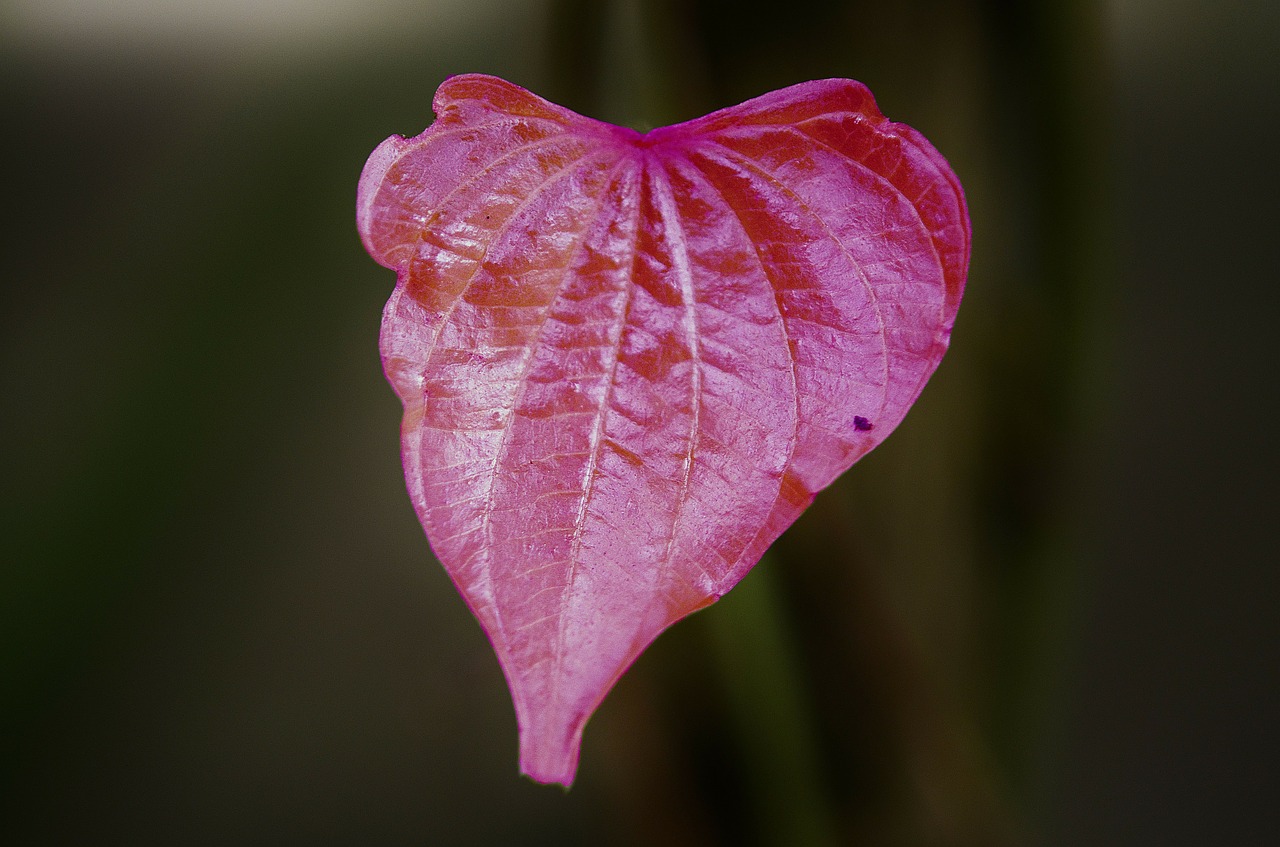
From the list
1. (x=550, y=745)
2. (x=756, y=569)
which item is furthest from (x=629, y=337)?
(x=756, y=569)

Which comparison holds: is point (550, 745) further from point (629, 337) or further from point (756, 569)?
point (756, 569)

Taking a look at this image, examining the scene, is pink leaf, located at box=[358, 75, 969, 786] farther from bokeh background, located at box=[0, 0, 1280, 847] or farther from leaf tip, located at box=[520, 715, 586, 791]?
bokeh background, located at box=[0, 0, 1280, 847]

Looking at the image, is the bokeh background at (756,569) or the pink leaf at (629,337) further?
the bokeh background at (756,569)

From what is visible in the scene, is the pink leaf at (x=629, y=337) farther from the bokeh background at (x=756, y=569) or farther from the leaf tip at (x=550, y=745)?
the bokeh background at (x=756, y=569)

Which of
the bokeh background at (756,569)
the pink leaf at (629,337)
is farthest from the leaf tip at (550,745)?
the bokeh background at (756,569)

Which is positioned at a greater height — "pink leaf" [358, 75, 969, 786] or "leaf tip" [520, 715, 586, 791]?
"pink leaf" [358, 75, 969, 786]

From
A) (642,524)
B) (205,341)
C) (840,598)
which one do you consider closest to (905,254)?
(642,524)

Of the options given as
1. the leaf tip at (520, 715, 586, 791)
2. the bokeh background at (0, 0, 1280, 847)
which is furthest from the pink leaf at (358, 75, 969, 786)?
the bokeh background at (0, 0, 1280, 847)
